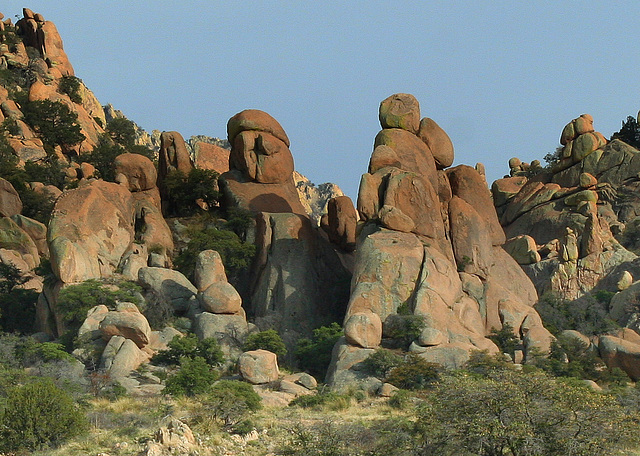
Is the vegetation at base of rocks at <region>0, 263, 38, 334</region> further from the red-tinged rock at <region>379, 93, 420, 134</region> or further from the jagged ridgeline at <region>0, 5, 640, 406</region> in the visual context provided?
the red-tinged rock at <region>379, 93, 420, 134</region>

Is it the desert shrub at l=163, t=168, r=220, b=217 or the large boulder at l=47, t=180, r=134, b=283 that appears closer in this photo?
the large boulder at l=47, t=180, r=134, b=283

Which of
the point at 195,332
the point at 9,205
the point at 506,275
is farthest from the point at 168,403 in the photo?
the point at 9,205

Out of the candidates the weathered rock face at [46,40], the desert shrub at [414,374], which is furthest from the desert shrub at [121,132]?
the desert shrub at [414,374]

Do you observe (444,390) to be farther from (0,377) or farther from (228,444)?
(0,377)

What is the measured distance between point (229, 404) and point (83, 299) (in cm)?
1374

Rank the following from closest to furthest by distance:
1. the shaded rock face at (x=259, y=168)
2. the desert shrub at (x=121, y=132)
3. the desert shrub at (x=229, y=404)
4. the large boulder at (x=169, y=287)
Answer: the desert shrub at (x=229, y=404)
the large boulder at (x=169, y=287)
the shaded rock face at (x=259, y=168)
the desert shrub at (x=121, y=132)

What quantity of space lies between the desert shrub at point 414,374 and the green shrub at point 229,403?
6.09 m

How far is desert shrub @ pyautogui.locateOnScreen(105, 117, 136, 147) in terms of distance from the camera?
9112cm

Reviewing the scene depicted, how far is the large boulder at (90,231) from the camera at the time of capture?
43.7 metres

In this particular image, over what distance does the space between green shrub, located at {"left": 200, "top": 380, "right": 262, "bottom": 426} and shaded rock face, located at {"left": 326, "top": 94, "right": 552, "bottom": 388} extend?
5.94 m

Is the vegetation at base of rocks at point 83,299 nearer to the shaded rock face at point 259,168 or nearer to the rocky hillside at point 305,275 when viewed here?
the rocky hillside at point 305,275

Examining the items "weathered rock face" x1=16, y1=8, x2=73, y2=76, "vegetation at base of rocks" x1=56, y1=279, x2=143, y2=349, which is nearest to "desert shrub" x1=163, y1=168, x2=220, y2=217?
"vegetation at base of rocks" x1=56, y1=279, x2=143, y2=349

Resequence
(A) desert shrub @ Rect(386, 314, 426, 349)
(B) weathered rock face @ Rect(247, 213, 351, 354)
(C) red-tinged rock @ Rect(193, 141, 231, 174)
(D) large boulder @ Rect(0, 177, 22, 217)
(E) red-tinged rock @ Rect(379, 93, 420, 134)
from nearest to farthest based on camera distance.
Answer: (A) desert shrub @ Rect(386, 314, 426, 349)
(B) weathered rock face @ Rect(247, 213, 351, 354)
(E) red-tinged rock @ Rect(379, 93, 420, 134)
(D) large boulder @ Rect(0, 177, 22, 217)
(C) red-tinged rock @ Rect(193, 141, 231, 174)

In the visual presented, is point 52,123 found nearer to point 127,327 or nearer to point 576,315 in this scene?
point 127,327
